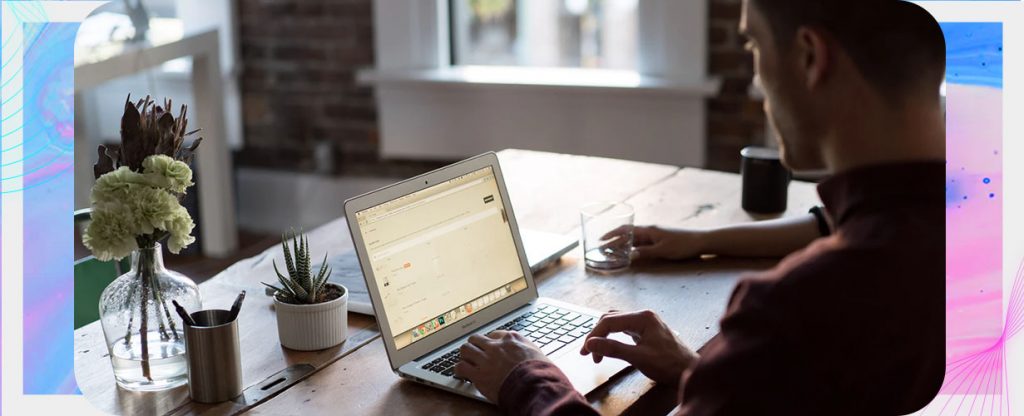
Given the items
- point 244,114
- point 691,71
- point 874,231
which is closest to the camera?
point 874,231

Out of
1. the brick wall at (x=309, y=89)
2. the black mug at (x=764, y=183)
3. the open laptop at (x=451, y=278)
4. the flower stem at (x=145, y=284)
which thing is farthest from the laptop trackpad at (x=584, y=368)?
the brick wall at (x=309, y=89)

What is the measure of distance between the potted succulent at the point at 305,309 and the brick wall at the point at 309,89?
251 cm

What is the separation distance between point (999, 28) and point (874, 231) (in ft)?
1.41

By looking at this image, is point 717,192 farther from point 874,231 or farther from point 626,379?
point 874,231

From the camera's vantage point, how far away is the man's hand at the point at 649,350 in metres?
1.43

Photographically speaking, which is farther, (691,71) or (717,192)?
(691,71)

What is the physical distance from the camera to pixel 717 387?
1050 millimetres

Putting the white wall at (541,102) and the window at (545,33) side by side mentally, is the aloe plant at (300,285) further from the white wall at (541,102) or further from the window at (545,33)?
the window at (545,33)

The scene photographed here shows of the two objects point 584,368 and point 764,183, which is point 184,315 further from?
point 764,183

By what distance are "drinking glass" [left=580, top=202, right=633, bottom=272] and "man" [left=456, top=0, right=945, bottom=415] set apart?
833mm

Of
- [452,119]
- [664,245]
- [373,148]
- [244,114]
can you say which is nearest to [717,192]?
[664,245]

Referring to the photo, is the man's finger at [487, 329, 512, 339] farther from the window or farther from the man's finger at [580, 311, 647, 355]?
the window

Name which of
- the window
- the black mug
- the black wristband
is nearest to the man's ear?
the black wristband

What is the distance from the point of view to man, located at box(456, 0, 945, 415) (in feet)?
3.24
